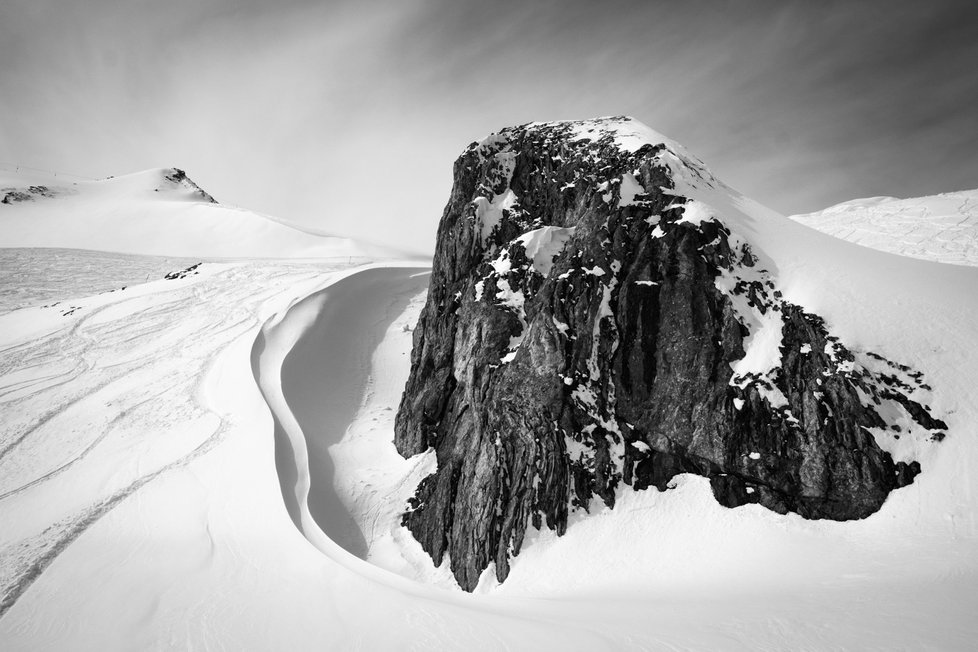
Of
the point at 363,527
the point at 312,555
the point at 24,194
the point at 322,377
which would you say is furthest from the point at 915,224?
the point at 24,194

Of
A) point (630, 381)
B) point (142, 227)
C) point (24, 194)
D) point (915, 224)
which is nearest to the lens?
point (630, 381)

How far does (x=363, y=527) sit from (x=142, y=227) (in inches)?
2815

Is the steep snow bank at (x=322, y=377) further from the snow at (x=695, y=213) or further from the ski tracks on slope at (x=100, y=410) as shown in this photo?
the snow at (x=695, y=213)

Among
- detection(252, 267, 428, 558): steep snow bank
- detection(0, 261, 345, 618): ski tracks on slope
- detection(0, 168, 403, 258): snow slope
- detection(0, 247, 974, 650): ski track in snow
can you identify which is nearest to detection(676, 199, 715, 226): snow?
detection(0, 247, 974, 650): ski track in snow

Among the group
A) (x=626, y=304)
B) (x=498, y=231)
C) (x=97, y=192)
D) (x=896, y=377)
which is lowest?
(x=896, y=377)

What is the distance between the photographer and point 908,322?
49.0 feet

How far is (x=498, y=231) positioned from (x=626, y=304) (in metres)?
8.28

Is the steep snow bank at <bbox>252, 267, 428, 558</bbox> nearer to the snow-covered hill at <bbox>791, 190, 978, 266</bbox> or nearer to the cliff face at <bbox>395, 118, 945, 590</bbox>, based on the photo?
the cliff face at <bbox>395, 118, 945, 590</bbox>

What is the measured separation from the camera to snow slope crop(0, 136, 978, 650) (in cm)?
866

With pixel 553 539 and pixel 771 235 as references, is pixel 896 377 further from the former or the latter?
pixel 553 539

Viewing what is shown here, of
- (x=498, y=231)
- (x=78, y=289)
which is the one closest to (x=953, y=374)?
(x=498, y=231)

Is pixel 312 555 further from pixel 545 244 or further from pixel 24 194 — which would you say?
pixel 24 194

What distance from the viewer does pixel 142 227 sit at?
216ft

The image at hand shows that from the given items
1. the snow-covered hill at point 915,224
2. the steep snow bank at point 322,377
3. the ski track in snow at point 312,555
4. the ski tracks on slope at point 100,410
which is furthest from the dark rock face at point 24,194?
the snow-covered hill at point 915,224
